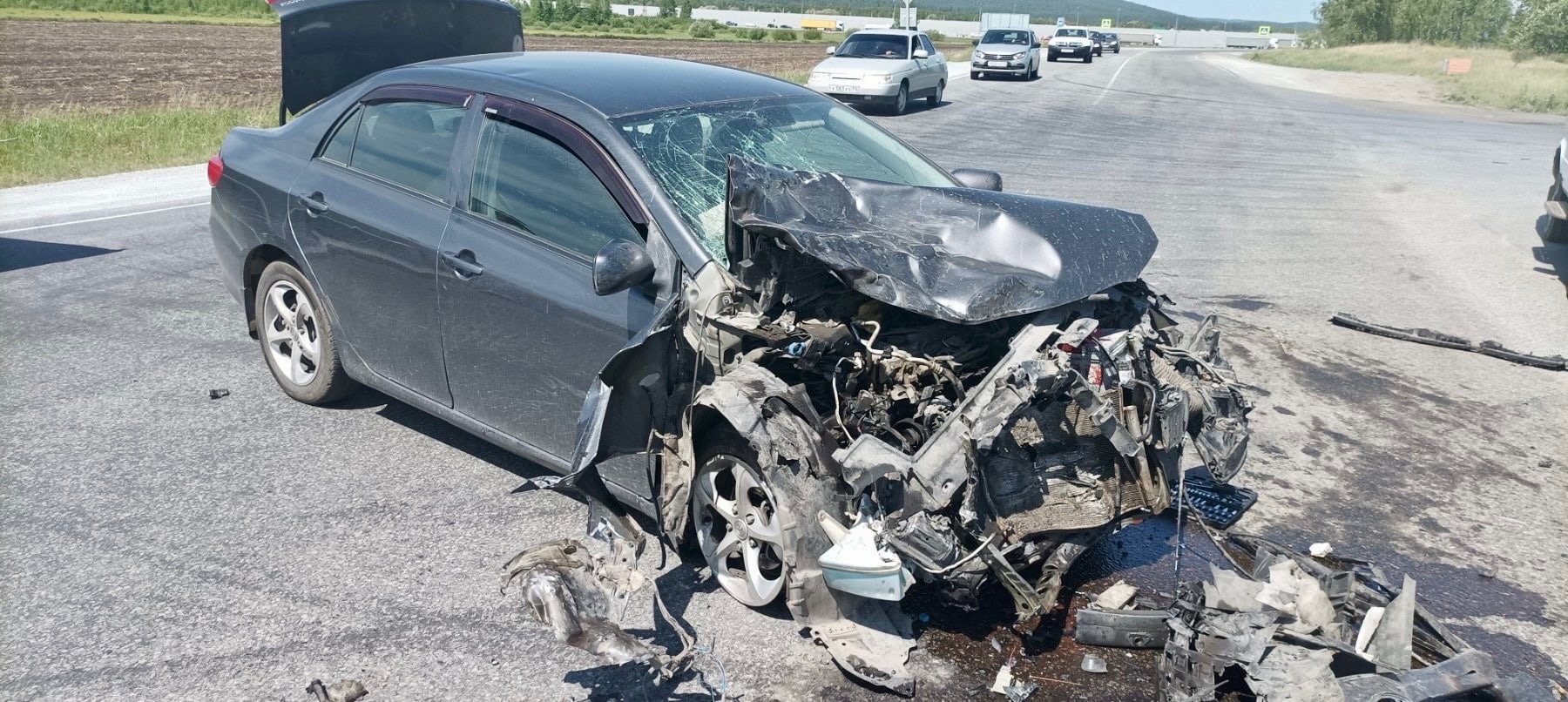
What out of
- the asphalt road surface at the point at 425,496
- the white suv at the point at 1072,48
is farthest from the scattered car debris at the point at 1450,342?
the white suv at the point at 1072,48

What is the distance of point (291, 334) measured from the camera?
5.55m

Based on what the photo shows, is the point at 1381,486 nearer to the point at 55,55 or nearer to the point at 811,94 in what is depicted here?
the point at 811,94

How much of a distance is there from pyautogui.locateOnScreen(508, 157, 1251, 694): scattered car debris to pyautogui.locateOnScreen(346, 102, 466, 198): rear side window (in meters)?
1.44

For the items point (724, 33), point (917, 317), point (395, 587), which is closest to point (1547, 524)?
point (917, 317)

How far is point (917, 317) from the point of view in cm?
404

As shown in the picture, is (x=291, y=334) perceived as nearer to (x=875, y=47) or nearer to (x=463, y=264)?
(x=463, y=264)

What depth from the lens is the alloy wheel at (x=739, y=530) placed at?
3777 millimetres

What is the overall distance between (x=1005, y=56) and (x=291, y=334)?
95.3 ft

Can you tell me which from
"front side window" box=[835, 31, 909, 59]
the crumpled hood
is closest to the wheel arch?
the crumpled hood

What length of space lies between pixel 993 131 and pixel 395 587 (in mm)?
16733

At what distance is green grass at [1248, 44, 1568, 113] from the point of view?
32156mm

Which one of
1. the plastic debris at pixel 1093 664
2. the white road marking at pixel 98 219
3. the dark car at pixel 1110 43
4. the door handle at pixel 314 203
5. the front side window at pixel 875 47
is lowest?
the plastic debris at pixel 1093 664

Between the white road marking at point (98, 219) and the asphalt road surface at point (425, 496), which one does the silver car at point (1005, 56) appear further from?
the white road marking at point (98, 219)

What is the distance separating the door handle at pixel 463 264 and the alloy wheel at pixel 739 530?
128 cm
